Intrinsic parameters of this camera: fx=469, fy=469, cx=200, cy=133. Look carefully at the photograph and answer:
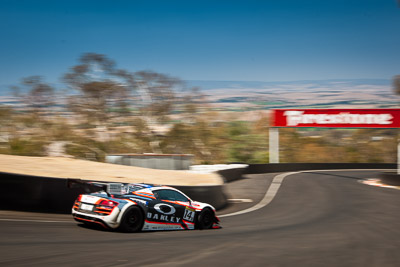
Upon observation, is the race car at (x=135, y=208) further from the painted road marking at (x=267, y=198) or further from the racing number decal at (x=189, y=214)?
the painted road marking at (x=267, y=198)

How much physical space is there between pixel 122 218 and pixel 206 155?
54.4 m

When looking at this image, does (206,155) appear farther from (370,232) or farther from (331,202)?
(370,232)

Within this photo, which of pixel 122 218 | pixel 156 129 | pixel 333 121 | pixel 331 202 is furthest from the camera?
pixel 156 129

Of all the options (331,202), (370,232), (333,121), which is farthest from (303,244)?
(333,121)

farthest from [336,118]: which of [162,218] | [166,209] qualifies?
[162,218]

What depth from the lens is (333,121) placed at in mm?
44375

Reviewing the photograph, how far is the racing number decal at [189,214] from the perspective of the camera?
11.4 meters

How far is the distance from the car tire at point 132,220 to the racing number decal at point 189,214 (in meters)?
1.53

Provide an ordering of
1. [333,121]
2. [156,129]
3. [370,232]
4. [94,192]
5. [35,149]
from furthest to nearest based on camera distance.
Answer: [156,129] < [35,149] < [333,121] < [370,232] < [94,192]

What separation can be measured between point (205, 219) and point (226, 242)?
7.53ft

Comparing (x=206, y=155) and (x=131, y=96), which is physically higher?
(x=131, y=96)

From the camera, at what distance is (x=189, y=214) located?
11539 mm

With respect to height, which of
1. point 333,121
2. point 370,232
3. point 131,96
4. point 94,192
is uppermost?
point 131,96

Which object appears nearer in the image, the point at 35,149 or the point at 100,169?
the point at 100,169
